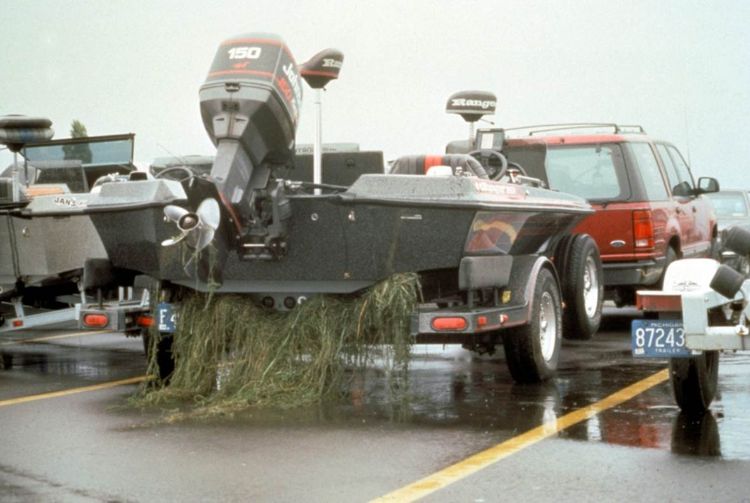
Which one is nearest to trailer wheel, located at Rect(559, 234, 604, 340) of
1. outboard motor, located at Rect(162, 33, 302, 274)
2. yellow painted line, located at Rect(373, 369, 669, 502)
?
yellow painted line, located at Rect(373, 369, 669, 502)

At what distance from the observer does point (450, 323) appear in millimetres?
8641

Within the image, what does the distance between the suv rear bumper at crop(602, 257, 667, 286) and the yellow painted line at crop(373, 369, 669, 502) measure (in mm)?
3028

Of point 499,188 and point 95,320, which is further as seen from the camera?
point 95,320

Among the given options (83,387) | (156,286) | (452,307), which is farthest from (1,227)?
(452,307)

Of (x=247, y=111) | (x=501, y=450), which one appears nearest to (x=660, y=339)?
(x=501, y=450)

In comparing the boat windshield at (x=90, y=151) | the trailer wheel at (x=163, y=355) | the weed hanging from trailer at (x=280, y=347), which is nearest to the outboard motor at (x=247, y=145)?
the weed hanging from trailer at (x=280, y=347)

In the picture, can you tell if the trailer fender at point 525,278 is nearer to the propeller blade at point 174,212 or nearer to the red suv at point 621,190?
the propeller blade at point 174,212

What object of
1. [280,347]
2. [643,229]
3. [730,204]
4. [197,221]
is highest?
[730,204]

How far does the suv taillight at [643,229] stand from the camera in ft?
41.3

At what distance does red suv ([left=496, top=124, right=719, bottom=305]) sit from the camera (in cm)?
1264

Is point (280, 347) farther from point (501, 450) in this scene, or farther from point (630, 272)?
point (630, 272)

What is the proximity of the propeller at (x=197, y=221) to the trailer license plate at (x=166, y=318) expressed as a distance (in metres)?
0.98

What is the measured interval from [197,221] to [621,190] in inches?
217

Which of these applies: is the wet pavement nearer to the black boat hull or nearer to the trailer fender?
the trailer fender
